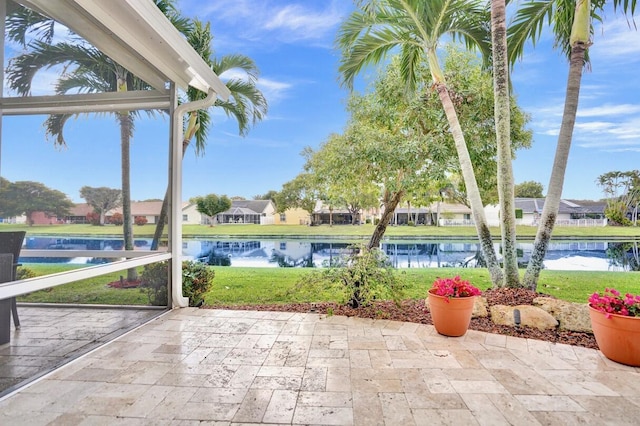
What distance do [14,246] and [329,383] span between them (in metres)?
2.59

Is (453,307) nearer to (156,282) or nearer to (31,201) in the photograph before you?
(156,282)

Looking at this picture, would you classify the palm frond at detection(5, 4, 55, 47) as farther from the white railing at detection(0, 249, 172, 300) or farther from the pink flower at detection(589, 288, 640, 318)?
the pink flower at detection(589, 288, 640, 318)

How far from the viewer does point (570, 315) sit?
10.8 ft

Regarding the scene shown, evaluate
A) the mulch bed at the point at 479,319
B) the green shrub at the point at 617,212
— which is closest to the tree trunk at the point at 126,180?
the mulch bed at the point at 479,319

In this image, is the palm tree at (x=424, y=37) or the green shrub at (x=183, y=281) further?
the palm tree at (x=424, y=37)

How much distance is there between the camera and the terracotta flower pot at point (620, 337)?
2.45 metres

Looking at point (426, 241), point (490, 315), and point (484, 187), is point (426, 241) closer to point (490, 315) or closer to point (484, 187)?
point (484, 187)

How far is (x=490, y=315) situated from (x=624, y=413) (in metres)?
1.76

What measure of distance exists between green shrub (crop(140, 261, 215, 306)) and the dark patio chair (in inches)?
48.0

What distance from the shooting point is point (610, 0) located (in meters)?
3.96

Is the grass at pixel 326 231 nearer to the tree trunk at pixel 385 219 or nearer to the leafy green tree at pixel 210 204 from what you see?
the tree trunk at pixel 385 219

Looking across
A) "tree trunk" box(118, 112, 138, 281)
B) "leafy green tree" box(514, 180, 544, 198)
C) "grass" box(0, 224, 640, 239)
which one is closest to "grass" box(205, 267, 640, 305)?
"grass" box(0, 224, 640, 239)

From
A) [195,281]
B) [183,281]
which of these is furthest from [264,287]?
[183,281]

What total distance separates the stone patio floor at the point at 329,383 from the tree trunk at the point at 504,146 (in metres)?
1.22
